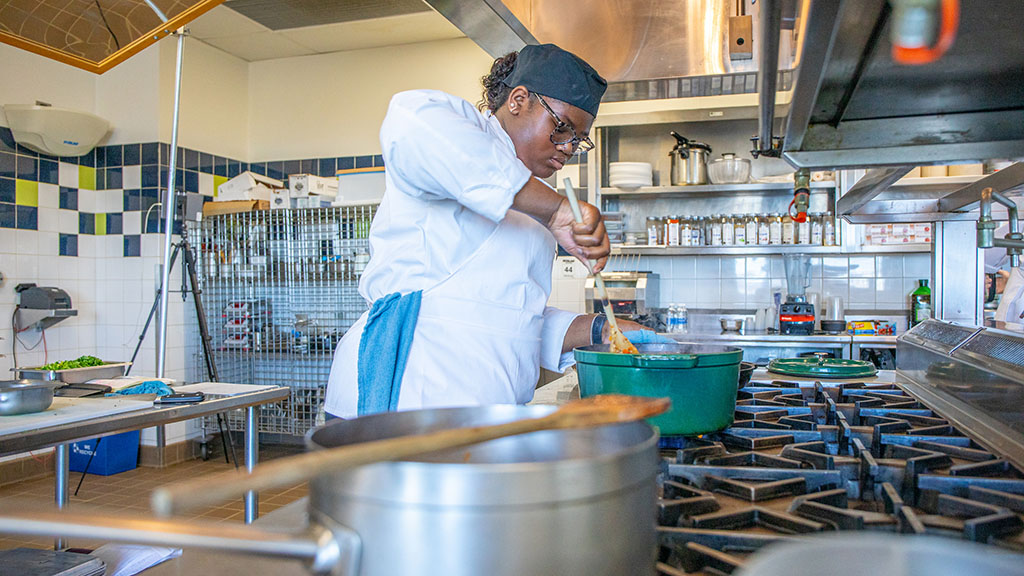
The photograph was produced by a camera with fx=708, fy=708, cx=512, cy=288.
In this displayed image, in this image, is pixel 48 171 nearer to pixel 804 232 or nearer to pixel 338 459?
pixel 804 232

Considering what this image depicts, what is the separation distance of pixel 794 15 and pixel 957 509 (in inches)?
26.7

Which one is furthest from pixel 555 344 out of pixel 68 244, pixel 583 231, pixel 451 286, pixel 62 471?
pixel 68 244

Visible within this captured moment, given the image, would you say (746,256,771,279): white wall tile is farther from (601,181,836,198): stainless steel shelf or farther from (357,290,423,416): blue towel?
(357,290,423,416): blue towel

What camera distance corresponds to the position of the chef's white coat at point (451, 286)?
1.36 metres

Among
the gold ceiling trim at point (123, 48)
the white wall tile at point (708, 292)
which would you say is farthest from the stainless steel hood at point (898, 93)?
the white wall tile at point (708, 292)

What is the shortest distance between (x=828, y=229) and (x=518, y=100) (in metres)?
3.71

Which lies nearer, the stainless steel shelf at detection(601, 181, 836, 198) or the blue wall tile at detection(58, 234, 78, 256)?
the stainless steel shelf at detection(601, 181, 836, 198)

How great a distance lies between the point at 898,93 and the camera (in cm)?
131

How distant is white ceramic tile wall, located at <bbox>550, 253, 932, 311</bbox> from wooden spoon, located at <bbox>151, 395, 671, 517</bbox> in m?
4.56

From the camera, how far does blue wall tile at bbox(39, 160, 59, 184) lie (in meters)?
4.58

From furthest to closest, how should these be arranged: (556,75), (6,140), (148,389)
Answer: (6,140) → (148,389) → (556,75)

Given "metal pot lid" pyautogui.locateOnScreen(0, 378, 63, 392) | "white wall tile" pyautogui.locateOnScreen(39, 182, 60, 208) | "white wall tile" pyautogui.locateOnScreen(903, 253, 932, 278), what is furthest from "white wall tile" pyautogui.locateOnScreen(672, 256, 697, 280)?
"white wall tile" pyautogui.locateOnScreen(39, 182, 60, 208)

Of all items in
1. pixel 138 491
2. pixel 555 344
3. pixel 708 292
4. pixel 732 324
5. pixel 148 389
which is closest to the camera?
pixel 555 344

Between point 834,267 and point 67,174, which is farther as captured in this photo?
point 834,267
